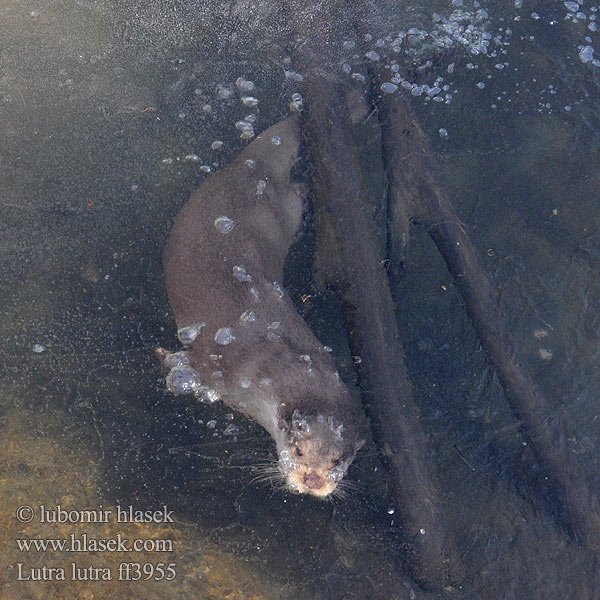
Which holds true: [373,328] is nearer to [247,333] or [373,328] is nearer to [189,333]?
[247,333]

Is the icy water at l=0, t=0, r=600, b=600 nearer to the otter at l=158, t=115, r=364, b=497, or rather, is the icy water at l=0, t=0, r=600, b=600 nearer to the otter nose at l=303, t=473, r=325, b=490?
the otter at l=158, t=115, r=364, b=497

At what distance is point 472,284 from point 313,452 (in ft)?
3.61

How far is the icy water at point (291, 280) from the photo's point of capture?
2520 millimetres

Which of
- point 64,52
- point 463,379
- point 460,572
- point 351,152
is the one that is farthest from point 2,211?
point 460,572

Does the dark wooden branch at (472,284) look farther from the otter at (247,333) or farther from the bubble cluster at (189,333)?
the bubble cluster at (189,333)

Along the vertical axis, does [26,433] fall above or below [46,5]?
below

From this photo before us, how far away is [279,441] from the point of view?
97.0 inches

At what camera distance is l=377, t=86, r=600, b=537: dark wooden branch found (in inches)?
103

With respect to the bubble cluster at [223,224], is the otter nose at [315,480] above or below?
A: below

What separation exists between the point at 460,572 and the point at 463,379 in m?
0.85

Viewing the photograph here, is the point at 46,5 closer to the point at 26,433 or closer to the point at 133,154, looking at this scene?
the point at 133,154

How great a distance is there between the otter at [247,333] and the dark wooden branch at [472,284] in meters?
0.69

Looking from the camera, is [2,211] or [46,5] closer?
[2,211]

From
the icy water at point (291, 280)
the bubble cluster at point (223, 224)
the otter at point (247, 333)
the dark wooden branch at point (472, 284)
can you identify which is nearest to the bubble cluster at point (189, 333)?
the otter at point (247, 333)
